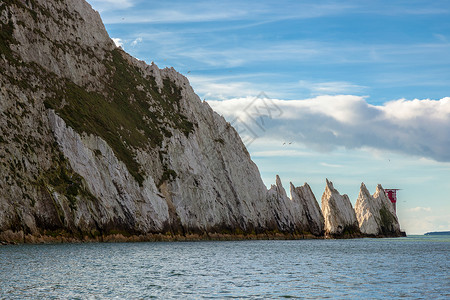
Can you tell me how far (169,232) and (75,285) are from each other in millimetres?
68058

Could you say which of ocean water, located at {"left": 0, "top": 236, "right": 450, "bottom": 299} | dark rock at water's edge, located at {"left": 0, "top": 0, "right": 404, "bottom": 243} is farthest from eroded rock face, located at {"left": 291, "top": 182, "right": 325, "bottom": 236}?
ocean water, located at {"left": 0, "top": 236, "right": 450, "bottom": 299}

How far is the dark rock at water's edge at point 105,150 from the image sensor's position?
84125 mm

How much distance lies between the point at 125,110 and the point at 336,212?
3618 inches

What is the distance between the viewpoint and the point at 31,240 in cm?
7800

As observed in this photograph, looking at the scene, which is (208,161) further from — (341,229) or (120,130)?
(341,229)

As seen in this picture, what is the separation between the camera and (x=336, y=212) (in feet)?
616

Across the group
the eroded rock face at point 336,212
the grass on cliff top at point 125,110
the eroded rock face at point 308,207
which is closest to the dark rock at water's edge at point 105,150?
the grass on cliff top at point 125,110

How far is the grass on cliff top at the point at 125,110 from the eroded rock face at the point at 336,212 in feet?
229

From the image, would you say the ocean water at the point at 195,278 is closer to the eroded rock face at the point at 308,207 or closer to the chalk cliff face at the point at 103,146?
the chalk cliff face at the point at 103,146

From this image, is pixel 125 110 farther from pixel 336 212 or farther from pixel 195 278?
pixel 336 212

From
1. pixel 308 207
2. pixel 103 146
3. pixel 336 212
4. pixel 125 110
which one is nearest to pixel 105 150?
pixel 103 146

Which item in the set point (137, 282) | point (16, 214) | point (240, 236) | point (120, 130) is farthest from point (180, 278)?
point (240, 236)

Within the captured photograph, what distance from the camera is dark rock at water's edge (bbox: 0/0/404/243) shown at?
3312 inches

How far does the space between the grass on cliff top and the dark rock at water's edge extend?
1.12 ft
